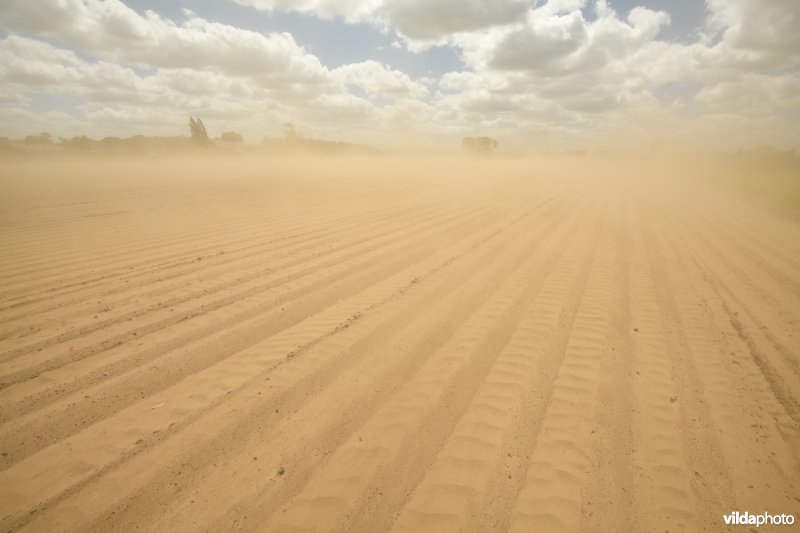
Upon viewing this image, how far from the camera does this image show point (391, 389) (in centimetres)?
299

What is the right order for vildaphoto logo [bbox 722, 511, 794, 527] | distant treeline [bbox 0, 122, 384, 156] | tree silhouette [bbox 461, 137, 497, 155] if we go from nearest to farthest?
vildaphoto logo [bbox 722, 511, 794, 527], distant treeline [bbox 0, 122, 384, 156], tree silhouette [bbox 461, 137, 497, 155]

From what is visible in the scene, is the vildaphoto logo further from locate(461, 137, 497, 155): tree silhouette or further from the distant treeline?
locate(461, 137, 497, 155): tree silhouette

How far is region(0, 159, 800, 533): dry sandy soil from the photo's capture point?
2061 mm

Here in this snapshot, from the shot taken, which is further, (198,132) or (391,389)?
(198,132)

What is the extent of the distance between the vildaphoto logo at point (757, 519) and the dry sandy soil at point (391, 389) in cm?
5

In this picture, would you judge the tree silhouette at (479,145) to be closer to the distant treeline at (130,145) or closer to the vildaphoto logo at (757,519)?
the distant treeline at (130,145)

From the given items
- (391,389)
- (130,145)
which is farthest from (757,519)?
(130,145)

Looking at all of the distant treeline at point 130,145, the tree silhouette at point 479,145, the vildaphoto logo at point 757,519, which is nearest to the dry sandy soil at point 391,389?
the vildaphoto logo at point 757,519

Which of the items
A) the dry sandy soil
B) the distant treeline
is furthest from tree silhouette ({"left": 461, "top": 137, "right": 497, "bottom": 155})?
the dry sandy soil

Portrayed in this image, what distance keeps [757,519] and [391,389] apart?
2.49 m

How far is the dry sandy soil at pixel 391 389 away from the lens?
206cm

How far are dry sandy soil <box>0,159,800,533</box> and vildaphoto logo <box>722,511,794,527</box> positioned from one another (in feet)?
0.17

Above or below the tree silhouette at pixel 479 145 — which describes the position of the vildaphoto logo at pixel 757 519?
below

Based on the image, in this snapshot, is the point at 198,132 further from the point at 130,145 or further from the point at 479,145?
the point at 479,145
